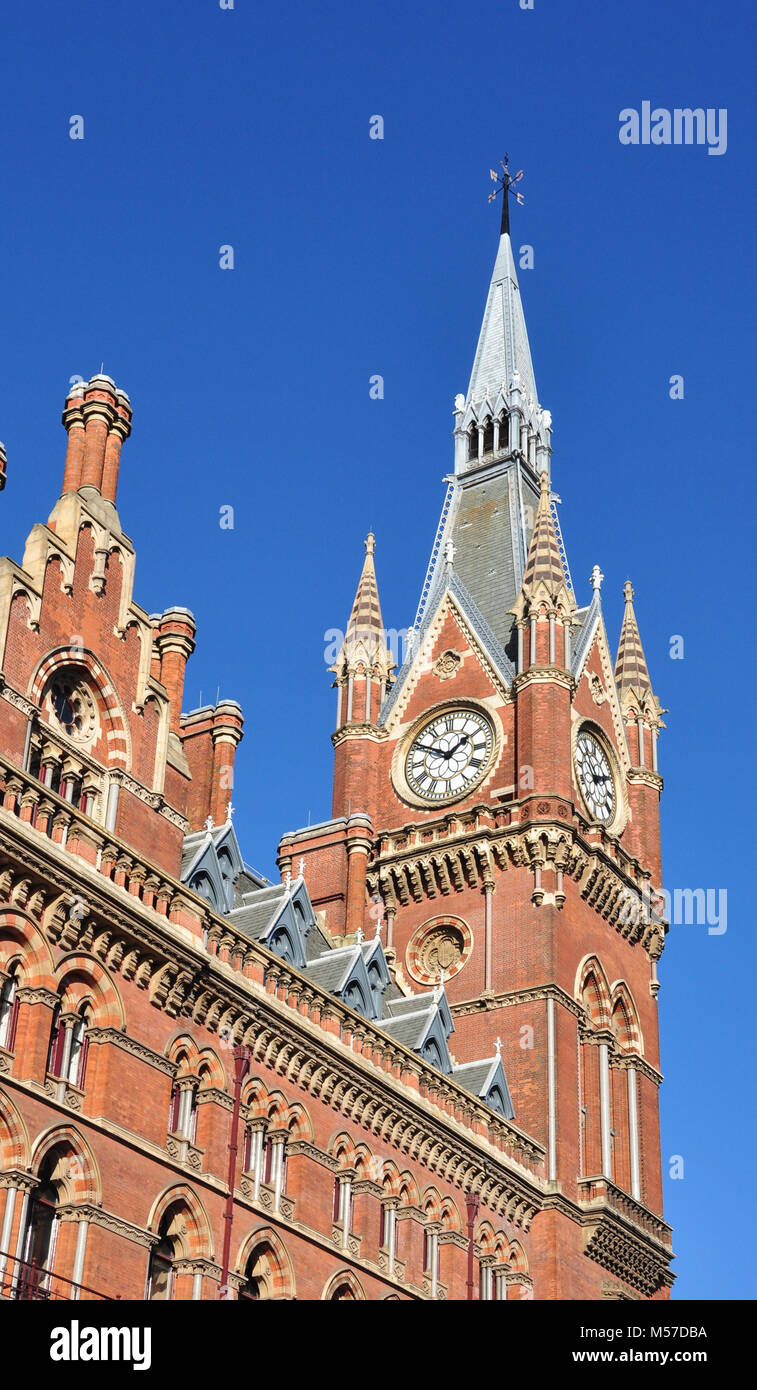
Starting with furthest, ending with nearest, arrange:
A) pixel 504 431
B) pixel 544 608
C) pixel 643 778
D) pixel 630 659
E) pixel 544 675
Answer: pixel 504 431
pixel 630 659
pixel 643 778
pixel 544 608
pixel 544 675

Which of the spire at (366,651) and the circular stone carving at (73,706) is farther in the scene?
the spire at (366,651)

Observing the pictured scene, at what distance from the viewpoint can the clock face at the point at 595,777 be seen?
69938 millimetres

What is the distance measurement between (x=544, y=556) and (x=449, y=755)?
7871 mm

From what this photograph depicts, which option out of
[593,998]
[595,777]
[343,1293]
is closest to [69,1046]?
[343,1293]

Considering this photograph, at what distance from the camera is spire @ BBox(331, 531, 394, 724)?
7338cm

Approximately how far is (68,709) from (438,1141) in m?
15.9

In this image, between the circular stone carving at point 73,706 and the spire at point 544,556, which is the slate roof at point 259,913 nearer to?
the circular stone carving at point 73,706

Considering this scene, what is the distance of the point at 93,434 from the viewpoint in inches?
2003

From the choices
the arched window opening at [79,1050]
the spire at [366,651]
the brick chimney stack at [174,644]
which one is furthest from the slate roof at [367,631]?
the arched window opening at [79,1050]

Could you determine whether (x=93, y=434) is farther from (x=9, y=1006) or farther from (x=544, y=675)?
(x=544, y=675)

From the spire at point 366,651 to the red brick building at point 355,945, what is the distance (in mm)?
132

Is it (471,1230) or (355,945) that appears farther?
(355,945)
